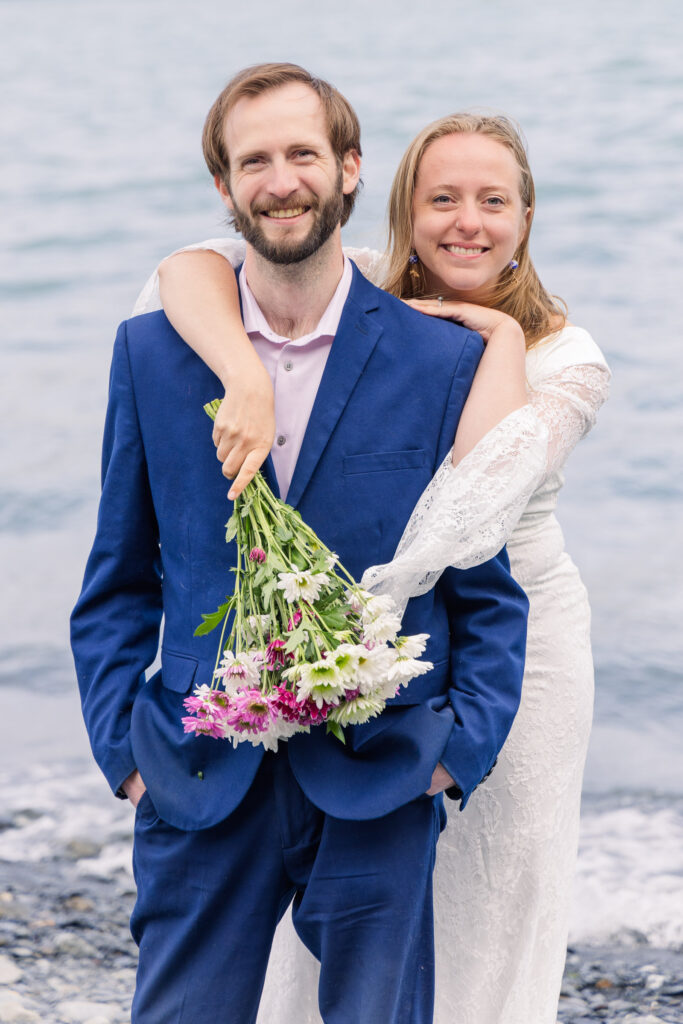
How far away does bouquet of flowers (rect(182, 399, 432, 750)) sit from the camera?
2.19 meters

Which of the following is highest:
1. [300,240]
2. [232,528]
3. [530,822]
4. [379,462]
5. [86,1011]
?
[300,240]

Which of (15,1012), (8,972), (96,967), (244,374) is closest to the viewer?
(244,374)

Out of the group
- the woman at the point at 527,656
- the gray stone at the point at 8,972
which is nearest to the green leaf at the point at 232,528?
the woman at the point at 527,656

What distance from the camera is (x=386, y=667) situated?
2.20m

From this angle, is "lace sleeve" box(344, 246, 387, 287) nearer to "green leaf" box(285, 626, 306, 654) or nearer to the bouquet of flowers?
the bouquet of flowers

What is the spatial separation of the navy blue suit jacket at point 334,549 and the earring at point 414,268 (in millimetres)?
575

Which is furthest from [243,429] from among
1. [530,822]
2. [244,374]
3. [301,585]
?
[530,822]

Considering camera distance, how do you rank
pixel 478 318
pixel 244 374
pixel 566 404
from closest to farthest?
pixel 244 374
pixel 478 318
pixel 566 404

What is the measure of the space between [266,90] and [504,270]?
3.19 feet

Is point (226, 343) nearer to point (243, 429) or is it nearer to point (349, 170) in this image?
point (243, 429)

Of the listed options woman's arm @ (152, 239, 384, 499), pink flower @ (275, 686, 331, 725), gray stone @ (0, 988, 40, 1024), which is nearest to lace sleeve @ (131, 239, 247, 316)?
woman's arm @ (152, 239, 384, 499)

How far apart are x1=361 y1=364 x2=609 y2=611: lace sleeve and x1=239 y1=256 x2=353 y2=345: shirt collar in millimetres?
372

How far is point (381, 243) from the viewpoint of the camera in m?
3.44

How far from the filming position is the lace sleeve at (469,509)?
2.43 m
